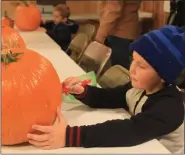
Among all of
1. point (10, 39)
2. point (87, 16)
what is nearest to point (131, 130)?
point (10, 39)

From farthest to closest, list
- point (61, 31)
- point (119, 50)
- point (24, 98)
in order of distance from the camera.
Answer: point (61, 31) → point (119, 50) → point (24, 98)

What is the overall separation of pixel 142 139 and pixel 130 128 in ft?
0.15

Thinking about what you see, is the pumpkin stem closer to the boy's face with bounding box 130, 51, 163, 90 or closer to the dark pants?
the boy's face with bounding box 130, 51, 163, 90

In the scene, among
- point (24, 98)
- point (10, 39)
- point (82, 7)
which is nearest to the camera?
point (24, 98)

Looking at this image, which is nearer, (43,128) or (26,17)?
(43,128)

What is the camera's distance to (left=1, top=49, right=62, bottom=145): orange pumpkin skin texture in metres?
0.97

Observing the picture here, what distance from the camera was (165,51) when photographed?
1.08 meters

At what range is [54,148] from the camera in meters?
0.99

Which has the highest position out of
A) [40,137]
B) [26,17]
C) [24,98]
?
[24,98]

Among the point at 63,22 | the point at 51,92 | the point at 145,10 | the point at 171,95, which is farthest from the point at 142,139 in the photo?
the point at 145,10

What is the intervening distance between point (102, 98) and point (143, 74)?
0.24m

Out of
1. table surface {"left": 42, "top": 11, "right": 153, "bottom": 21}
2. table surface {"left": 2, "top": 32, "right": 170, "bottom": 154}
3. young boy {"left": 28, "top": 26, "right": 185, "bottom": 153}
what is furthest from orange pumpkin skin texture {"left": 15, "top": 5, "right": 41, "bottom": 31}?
young boy {"left": 28, "top": 26, "right": 185, "bottom": 153}

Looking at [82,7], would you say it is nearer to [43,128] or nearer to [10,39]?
[10,39]

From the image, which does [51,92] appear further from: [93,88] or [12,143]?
[93,88]
